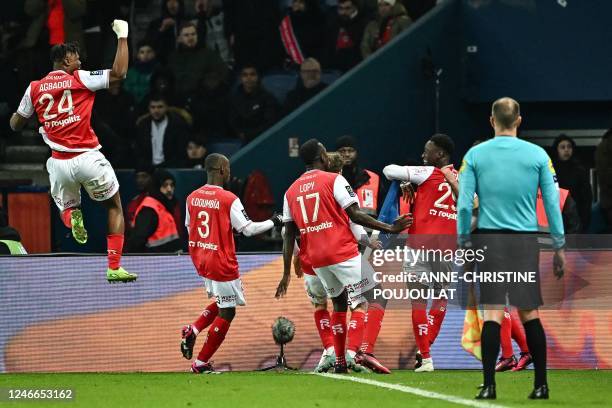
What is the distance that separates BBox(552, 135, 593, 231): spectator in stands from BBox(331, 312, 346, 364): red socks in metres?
5.10

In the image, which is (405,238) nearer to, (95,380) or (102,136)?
(95,380)

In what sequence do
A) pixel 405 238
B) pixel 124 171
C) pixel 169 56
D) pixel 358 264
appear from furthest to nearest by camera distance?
pixel 169 56 → pixel 124 171 → pixel 405 238 → pixel 358 264

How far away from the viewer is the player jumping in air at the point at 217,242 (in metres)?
14.4

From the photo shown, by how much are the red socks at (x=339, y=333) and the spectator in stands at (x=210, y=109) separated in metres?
7.27

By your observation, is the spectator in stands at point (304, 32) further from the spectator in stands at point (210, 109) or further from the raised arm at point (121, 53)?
the raised arm at point (121, 53)

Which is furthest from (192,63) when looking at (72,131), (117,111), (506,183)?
(506,183)

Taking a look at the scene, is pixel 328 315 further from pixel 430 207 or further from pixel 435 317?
pixel 430 207

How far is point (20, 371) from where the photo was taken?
15.1 metres

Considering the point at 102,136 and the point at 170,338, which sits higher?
the point at 102,136

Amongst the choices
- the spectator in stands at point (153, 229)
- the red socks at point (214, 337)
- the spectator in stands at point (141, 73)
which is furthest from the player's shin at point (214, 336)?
the spectator in stands at point (141, 73)

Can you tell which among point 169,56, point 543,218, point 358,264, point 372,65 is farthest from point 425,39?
point 358,264

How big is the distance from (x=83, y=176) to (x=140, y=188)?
15.3 feet

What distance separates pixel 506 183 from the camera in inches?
421

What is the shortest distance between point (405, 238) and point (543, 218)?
4.39 feet
